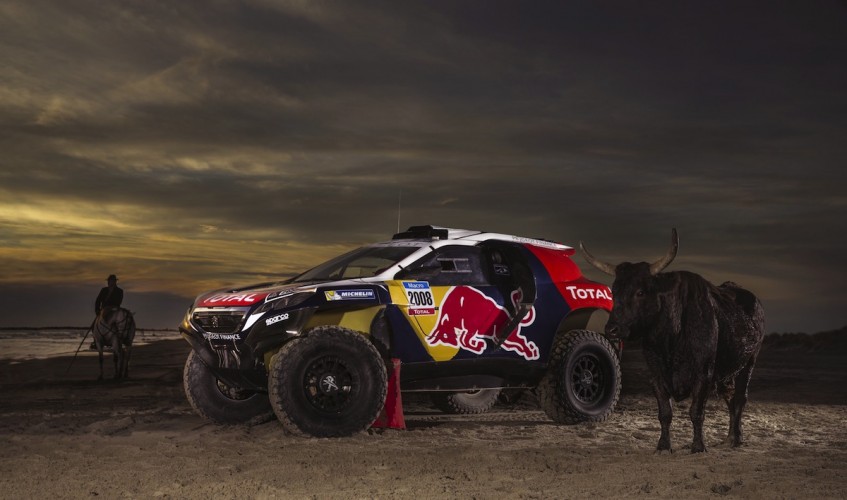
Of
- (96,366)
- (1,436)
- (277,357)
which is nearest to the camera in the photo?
(277,357)

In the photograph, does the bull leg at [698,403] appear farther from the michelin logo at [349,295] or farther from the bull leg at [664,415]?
the michelin logo at [349,295]

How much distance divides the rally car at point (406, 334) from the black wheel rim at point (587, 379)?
0.02 metres

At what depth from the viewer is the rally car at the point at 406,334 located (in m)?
9.94

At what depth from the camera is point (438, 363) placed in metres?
10.7

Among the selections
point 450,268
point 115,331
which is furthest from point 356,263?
point 115,331

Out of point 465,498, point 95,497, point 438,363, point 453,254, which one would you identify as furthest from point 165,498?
point 453,254

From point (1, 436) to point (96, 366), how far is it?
1444 centimetres

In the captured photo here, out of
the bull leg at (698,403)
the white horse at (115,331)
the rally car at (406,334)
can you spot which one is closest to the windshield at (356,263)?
the rally car at (406,334)

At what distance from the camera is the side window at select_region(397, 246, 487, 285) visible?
35.4ft

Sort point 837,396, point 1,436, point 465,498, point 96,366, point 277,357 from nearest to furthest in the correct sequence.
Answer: point 465,498
point 277,357
point 1,436
point 837,396
point 96,366

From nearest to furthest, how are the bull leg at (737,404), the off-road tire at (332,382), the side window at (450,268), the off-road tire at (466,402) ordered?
the off-road tire at (332,382) < the bull leg at (737,404) < the side window at (450,268) < the off-road tire at (466,402)

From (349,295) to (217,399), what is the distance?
2354mm

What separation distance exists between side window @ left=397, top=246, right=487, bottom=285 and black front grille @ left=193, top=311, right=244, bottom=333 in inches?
73.4

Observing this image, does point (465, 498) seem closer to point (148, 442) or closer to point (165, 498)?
point (165, 498)
